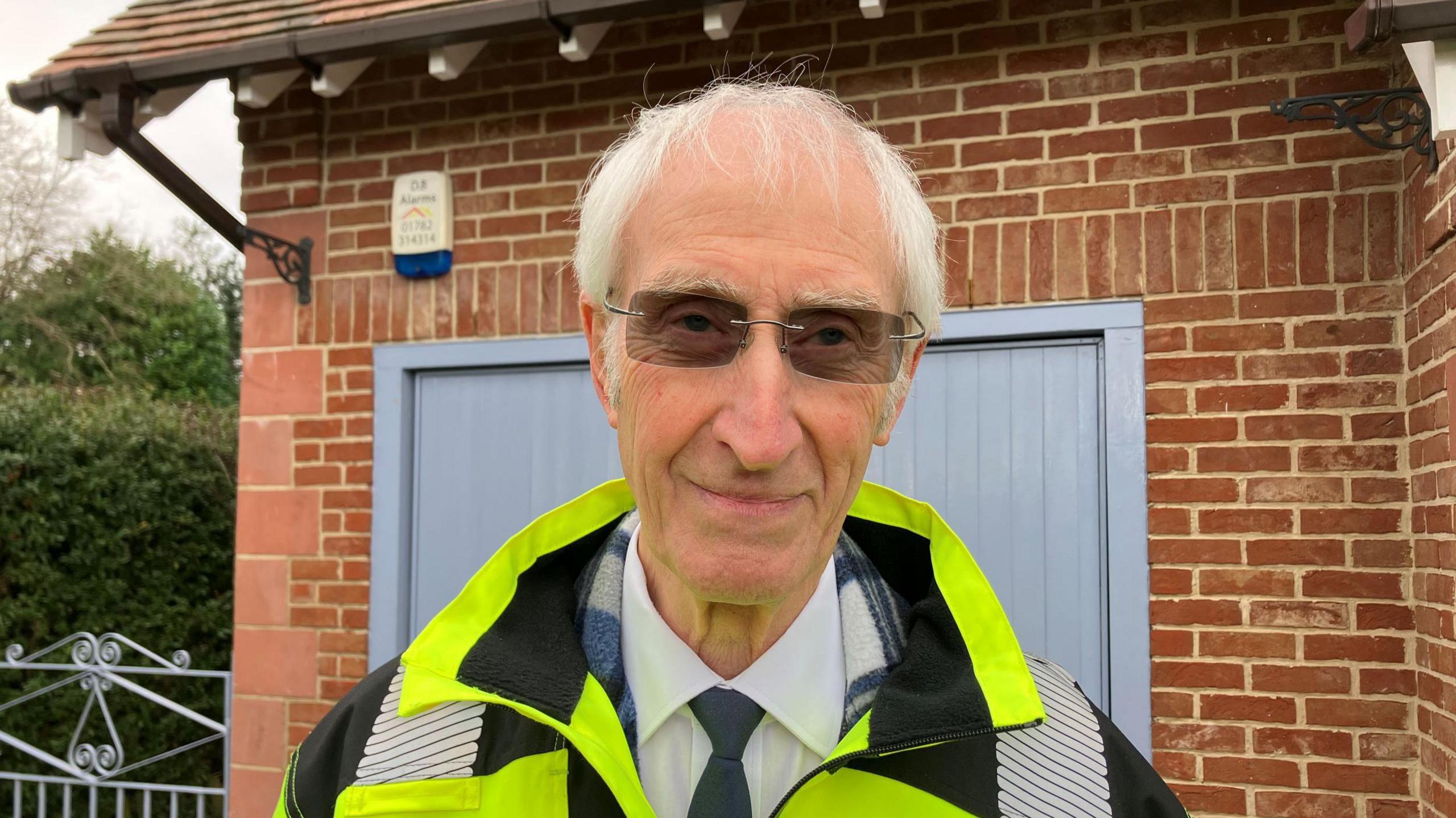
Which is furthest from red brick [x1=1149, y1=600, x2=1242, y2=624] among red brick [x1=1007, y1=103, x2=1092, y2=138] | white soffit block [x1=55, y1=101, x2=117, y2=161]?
white soffit block [x1=55, y1=101, x2=117, y2=161]

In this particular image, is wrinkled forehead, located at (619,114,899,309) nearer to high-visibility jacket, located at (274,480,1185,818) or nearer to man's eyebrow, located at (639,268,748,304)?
man's eyebrow, located at (639,268,748,304)

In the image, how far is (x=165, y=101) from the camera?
154 inches

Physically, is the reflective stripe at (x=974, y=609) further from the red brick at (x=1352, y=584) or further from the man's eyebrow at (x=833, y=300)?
the red brick at (x=1352, y=584)

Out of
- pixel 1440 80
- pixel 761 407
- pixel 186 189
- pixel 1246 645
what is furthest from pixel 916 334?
pixel 186 189

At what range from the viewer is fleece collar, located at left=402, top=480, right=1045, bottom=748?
1.34 metres

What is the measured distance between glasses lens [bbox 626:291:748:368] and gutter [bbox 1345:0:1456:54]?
5.70 ft

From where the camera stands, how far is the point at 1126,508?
9.84ft

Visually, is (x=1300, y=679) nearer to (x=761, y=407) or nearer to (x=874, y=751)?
(x=874, y=751)

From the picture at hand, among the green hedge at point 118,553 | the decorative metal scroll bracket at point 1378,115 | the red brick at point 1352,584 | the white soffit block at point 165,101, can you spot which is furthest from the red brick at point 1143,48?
the green hedge at point 118,553

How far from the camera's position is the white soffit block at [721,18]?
319 centimetres

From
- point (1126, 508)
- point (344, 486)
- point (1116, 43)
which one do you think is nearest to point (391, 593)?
point (344, 486)

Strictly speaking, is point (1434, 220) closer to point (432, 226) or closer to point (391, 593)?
point (432, 226)

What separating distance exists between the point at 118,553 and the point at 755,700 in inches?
229

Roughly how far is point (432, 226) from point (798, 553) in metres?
2.76
